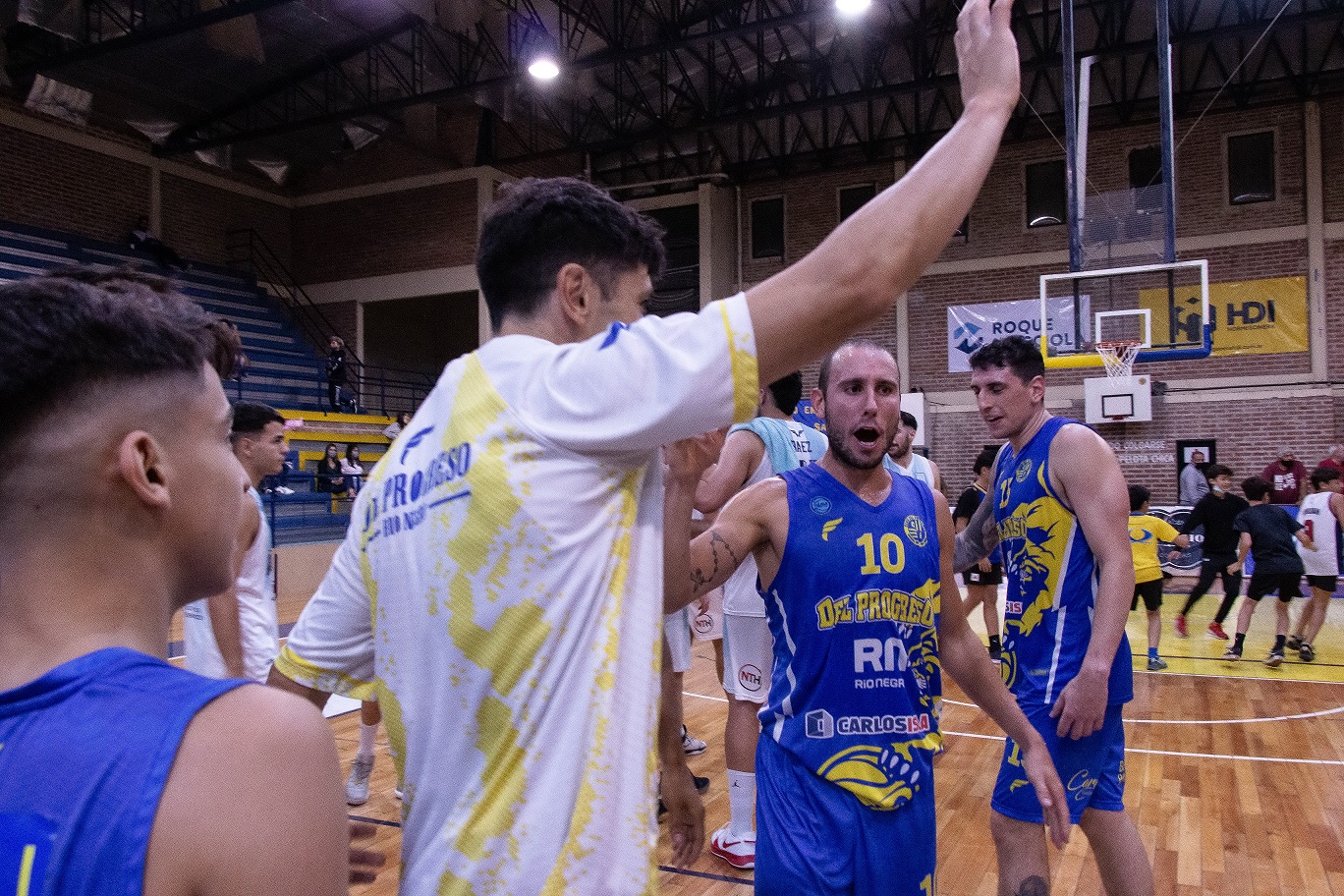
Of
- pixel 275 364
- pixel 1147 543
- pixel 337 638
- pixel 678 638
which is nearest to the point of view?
pixel 337 638

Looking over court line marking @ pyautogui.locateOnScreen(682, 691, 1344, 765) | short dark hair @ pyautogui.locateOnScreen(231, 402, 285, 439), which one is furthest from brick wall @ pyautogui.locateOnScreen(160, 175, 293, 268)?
short dark hair @ pyautogui.locateOnScreen(231, 402, 285, 439)

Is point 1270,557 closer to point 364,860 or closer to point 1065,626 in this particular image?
point 1065,626

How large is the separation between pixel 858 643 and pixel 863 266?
1.52 metres

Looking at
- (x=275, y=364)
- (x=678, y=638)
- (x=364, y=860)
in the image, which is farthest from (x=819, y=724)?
(x=275, y=364)

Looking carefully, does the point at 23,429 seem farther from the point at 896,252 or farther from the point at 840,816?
the point at 840,816

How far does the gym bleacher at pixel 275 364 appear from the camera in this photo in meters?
13.3

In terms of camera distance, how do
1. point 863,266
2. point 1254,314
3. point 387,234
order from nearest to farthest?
1. point 863,266
2. point 1254,314
3. point 387,234

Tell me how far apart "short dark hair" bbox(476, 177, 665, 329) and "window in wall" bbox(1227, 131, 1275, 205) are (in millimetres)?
17155

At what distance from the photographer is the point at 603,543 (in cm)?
109

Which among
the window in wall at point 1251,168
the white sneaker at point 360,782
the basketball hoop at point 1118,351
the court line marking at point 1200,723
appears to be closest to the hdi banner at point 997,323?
the basketball hoop at point 1118,351

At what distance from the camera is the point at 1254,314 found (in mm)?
14734

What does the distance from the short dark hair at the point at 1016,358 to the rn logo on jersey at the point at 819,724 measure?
158 centimetres

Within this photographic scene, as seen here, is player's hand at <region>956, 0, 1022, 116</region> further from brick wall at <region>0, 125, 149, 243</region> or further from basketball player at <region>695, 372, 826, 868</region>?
brick wall at <region>0, 125, 149, 243</region>

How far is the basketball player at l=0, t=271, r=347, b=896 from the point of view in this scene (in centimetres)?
66
